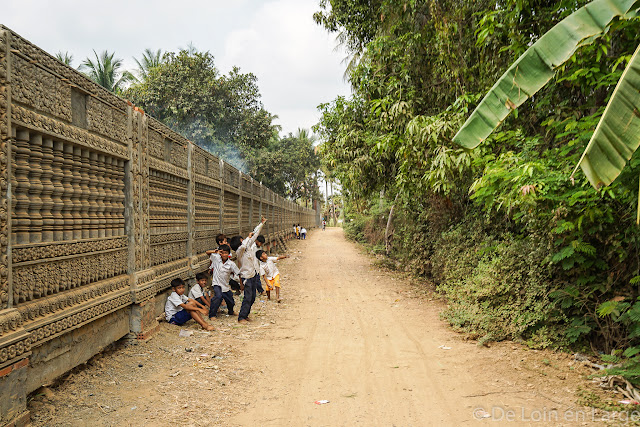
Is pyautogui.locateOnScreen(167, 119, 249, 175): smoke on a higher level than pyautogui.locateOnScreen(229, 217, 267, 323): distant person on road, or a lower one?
higher

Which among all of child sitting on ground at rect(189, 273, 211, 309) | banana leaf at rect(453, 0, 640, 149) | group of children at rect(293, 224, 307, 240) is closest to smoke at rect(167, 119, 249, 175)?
group of children at rect(293, 224, 307, 240)

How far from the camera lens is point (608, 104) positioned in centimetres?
228

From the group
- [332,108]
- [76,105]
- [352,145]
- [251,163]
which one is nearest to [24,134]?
[76,105]

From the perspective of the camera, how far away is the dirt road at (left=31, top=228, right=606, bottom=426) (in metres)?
3.51

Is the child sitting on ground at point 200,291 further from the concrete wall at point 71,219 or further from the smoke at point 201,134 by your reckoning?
the smoke at point 201,134

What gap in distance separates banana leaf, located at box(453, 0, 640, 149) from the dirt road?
2379mm

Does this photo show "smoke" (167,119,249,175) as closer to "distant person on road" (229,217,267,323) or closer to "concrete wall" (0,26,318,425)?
"distant person on road" (229,217,267,323)

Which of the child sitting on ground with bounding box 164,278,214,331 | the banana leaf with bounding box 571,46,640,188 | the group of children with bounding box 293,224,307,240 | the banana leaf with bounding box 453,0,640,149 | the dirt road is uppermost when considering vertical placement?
the banana leaf with bounding box 453,0,640,149

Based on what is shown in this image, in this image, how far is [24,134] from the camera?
3.21 meters

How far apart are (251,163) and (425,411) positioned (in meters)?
26.4

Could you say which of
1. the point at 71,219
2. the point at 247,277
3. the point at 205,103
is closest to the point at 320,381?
the point at 71,219

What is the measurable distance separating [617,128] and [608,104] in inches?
6.4

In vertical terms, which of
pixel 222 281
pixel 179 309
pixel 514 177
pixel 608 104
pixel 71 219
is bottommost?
pixel 179 309

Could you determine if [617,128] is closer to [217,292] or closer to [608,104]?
[608,104]
